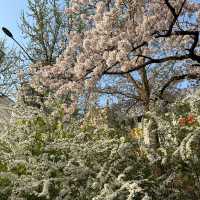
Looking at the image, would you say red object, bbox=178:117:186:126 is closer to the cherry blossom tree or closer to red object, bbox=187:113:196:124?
red object, bbox=187:113:196:124

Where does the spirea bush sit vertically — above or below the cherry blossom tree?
below

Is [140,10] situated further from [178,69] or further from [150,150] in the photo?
[150,150]

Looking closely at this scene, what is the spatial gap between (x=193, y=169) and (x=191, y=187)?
244 millimetres

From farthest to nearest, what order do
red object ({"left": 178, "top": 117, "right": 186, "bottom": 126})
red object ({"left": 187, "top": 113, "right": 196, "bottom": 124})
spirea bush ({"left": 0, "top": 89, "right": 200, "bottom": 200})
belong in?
red object ({"left": 178, "top": 117, "right": 186, "bottom": 126}) < red object ({"left": 187, "top": 113, "right": 196, "bottom": 124}) < spirea bush ({"left": 0, "top": 89, "right": 200, "bottom": 200})

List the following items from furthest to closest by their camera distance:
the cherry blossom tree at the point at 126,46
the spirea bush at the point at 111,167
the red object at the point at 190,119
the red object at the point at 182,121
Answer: the cherry blossom tree at the point at 126,46, the red object at the point at 182,121, the red object at the point at 190,119, the spirea bush at the point at 111,167

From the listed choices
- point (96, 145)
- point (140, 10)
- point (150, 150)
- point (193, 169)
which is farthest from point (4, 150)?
point (140, 10)

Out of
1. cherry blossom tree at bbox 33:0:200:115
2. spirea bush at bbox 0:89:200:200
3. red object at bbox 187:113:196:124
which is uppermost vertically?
cherry blossom tree at bbox 33:0:200:115

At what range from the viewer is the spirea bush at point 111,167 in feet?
18.7

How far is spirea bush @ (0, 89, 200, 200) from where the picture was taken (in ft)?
18.7

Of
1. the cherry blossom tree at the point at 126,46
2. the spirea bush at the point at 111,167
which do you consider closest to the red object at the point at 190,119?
the spirea bush at the point at 111,167

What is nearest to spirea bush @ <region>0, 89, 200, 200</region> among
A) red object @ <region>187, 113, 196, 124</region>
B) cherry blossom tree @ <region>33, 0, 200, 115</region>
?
red object @ <region>187, 113, 196, 124</region>

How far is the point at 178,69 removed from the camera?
1433cm

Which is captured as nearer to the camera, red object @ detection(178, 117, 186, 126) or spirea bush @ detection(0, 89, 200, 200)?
spirea bush @ detection(0, 89, 200, 200)

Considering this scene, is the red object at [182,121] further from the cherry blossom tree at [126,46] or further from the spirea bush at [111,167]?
the cherry blossom tree at [126,46]
